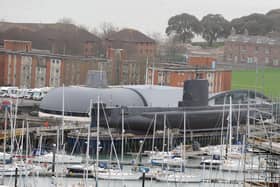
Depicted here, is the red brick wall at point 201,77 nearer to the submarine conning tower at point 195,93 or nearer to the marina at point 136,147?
the marina at point 136,147

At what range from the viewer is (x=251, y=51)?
78.2 m

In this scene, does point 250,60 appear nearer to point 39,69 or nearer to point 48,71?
point 48,71

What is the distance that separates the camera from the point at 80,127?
38.9 meters

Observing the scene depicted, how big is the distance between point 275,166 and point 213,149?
66.3 feet

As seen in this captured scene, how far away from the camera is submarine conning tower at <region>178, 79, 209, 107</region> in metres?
42.0

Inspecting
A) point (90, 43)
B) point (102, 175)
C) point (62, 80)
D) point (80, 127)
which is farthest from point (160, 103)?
point (90, 43)

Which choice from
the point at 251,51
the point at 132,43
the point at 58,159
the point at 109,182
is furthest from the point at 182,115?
the point at 251,51

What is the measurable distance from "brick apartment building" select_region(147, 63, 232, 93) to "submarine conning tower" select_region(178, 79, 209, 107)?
9448 mm

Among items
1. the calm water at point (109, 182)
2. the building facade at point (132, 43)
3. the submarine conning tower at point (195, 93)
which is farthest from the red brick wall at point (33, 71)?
the calm water at point (109, 182)

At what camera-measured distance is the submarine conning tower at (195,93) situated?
138 feet

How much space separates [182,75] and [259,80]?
11715 mm

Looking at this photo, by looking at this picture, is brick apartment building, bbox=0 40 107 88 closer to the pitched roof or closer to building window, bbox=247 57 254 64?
the pitched roof

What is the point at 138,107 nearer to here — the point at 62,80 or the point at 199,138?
the point at 199,138

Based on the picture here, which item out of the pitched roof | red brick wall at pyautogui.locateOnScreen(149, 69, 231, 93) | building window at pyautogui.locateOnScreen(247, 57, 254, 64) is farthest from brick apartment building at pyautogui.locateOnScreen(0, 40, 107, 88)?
building window at pyautogui.locateOnScreen(247, 57, 254, 64)
